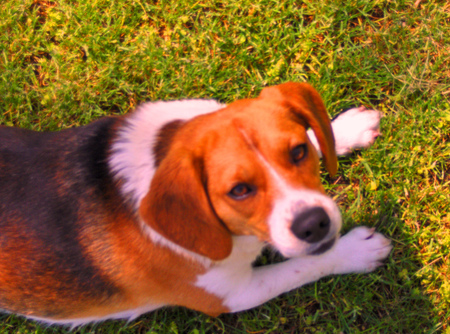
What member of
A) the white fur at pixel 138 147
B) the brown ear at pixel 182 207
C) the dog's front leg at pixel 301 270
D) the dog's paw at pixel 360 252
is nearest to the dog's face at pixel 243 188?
the brown ear at pixel 182 207

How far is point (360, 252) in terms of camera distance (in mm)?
4098

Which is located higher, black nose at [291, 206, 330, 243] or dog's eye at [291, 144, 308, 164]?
dog's eye at [291, 144, 308, 164]

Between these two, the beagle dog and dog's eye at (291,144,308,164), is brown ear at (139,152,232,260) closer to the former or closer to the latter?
the beagle dog

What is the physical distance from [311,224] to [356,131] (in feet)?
6.46

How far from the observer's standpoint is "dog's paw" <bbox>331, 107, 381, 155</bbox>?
4.40 m

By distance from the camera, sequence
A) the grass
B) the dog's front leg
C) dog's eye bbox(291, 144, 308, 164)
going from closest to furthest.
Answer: dog's eye bbox(291, 144, 308, 164)
the dog's front leg
the grass

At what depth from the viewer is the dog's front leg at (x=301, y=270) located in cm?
371

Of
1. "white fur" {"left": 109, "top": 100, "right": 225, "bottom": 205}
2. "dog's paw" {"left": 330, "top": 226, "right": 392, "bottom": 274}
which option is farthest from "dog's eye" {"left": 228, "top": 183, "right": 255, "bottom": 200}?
"dog's paw" {"left": 330, "top": 226, "right": 392, "bottom": 274}

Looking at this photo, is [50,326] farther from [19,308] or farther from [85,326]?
[19,308]

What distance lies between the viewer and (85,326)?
4398 millimetres

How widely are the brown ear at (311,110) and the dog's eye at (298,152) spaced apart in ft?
0.88

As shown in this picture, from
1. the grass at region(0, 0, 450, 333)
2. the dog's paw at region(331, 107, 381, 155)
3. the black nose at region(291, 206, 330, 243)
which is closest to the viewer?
the black nose at region(291, 206, 330, 243)

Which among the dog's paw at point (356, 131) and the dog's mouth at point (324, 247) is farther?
the dog's paw at point (356, 131)

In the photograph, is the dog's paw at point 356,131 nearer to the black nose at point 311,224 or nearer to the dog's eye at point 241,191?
the black nose at point 311,224
